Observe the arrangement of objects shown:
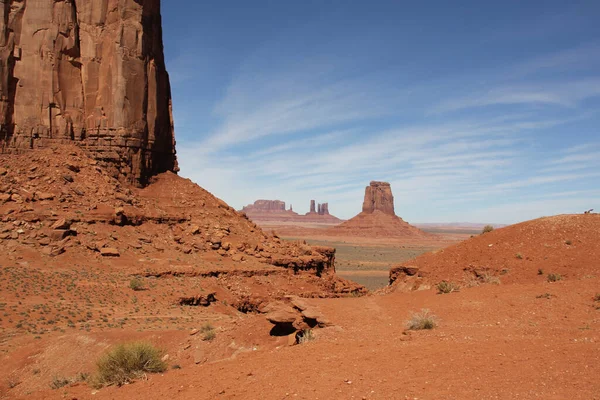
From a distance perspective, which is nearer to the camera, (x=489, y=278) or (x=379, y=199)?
(x=489, y=278)

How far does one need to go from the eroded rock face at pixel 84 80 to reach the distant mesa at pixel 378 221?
11366 cm

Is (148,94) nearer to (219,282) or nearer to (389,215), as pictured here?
(219,282)

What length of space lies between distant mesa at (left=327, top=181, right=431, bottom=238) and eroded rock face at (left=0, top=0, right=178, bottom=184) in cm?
11366

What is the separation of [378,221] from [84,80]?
419 ft

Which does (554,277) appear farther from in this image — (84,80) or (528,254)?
(84,80)

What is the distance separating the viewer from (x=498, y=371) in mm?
7266

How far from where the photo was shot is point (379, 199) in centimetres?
16138

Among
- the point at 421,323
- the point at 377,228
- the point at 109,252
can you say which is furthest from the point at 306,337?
the point at 377,228

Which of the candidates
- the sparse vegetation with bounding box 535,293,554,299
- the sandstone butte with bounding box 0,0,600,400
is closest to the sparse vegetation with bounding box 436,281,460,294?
the sandstone butte with bounding box 0,0,600,400

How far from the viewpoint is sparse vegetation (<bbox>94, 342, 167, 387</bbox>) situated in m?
10.6

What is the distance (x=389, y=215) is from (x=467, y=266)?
142 m

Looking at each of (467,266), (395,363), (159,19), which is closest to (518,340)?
(395,363)

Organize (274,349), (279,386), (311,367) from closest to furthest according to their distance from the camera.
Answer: (279,386)
(311,367)
(274,349)

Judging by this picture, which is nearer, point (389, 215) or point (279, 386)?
point (279, 386)
